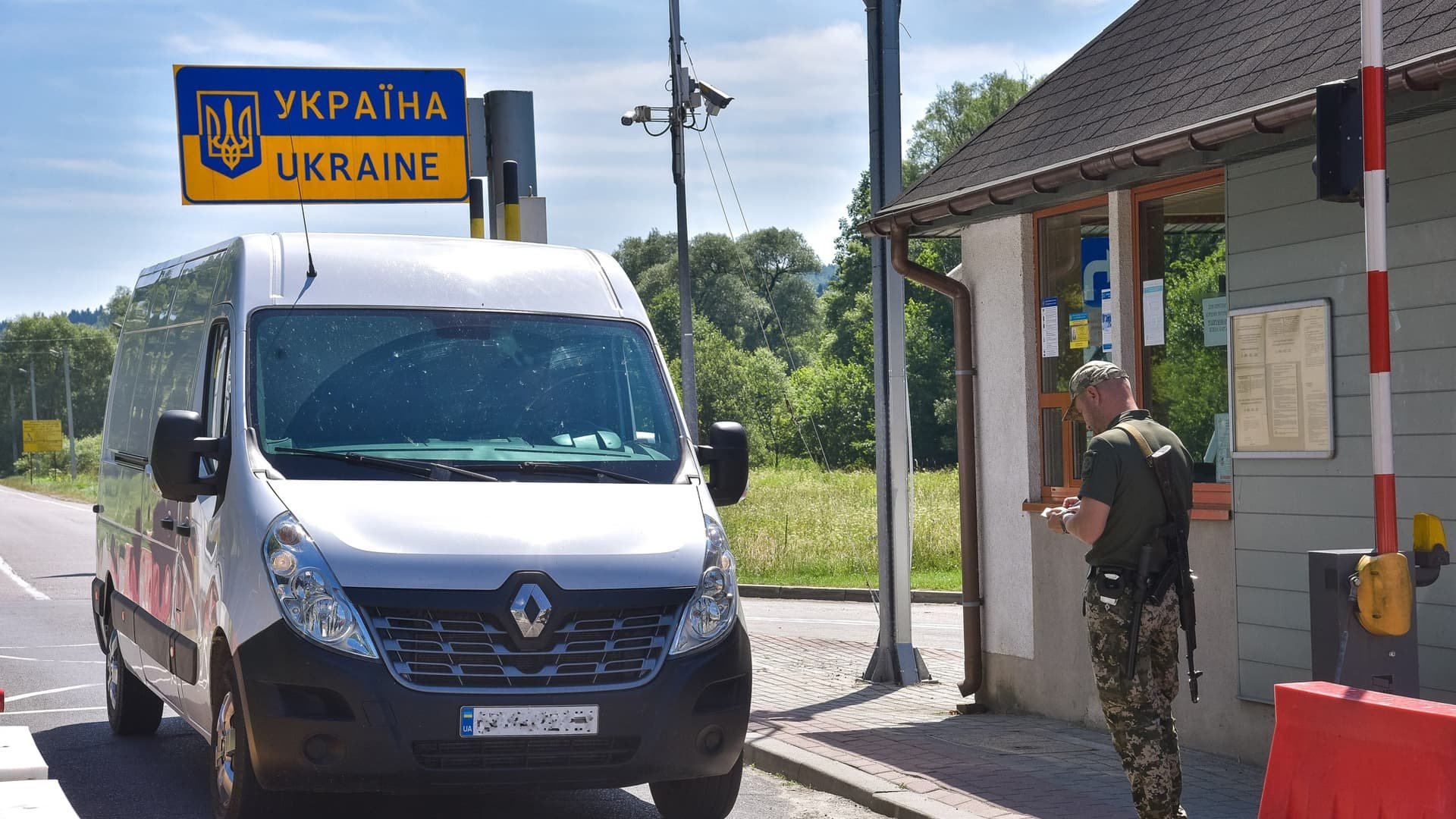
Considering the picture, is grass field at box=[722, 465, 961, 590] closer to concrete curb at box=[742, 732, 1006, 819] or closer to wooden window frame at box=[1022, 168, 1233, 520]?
wooden window frame at box=[1022, 168, 1233, 520]

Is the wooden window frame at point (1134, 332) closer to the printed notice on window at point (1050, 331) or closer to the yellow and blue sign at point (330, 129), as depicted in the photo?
the printed notice on window at point (1050, 331)

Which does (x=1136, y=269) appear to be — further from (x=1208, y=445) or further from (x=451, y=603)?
(x=451, y=603)

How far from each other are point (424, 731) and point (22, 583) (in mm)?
19897

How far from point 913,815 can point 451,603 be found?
223 cm

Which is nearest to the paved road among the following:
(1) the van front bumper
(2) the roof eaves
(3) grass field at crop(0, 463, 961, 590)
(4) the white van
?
(4) the white van

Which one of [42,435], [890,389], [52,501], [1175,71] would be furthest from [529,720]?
[42,435]

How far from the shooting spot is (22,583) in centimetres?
2366

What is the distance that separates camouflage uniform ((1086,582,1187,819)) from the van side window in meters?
3.47

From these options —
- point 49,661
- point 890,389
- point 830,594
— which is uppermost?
point 890,389

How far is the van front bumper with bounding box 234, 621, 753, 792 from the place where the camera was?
5801 mm

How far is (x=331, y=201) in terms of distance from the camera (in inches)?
586

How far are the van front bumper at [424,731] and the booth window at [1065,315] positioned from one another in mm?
3940

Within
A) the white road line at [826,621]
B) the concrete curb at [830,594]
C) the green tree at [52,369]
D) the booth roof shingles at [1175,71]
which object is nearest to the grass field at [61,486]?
the green tree at [52,369]

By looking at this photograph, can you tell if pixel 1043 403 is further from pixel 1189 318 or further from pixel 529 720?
pixel 529 720
